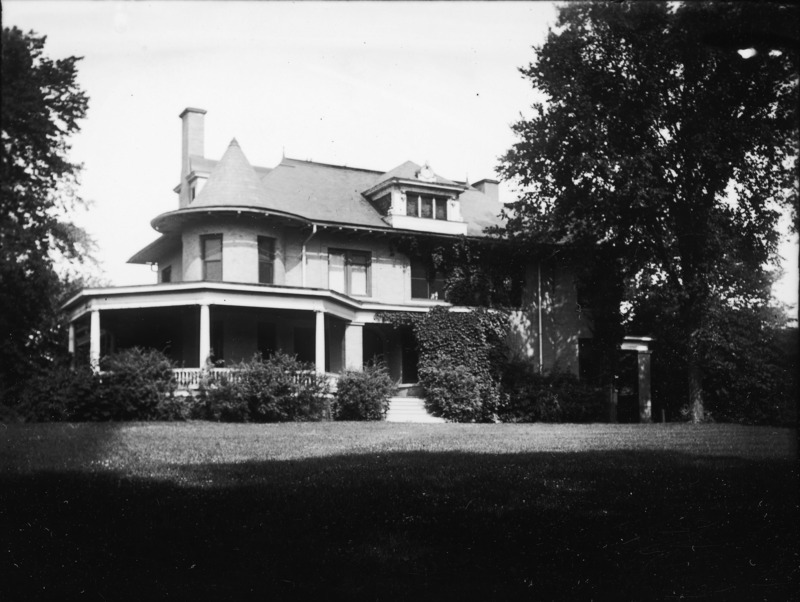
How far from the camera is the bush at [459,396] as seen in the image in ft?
83.4

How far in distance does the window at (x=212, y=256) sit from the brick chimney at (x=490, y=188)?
43.9 feet

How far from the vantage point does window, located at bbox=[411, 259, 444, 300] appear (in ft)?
99.2

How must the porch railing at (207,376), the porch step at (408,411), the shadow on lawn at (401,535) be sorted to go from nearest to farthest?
the shadow on lawn at (401,535)
the porch railing at (207,376)
the porch step at (408,411)

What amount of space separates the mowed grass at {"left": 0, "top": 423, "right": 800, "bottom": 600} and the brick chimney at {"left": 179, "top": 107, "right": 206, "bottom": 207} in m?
20.1

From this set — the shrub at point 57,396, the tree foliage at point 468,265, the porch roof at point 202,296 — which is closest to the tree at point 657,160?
the tree foliage at point 468,265

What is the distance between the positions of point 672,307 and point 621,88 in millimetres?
7213

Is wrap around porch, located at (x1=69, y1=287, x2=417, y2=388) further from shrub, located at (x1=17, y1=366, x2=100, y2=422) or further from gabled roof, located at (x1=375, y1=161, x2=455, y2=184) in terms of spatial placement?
shrub, located at (x1=17, y1=366, x2=100, y2=422)

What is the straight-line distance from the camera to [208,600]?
17.3ft

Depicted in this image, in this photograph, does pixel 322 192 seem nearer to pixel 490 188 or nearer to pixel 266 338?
pixel 266 338

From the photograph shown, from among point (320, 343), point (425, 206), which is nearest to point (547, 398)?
point (320, 343)

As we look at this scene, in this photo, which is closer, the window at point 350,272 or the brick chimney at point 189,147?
the window at point 350,272

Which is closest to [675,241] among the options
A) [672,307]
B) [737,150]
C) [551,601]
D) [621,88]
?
[672,307]

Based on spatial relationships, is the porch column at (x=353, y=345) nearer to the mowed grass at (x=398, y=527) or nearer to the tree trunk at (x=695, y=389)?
the tree trunk at (x=695, y=389)

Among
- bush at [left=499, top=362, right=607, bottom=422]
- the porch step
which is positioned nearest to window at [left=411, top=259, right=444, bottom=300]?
bush at [left=499, top=362, right=607, bottom=422]
